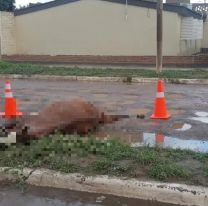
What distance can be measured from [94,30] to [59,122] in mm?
16490

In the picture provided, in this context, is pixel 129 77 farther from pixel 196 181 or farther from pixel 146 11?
pixel 196 181

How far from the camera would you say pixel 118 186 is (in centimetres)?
442

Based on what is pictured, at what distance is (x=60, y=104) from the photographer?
6.49m

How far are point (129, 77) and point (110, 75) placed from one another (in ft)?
2.79

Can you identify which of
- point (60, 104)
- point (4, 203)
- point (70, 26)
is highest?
point (70, 26)

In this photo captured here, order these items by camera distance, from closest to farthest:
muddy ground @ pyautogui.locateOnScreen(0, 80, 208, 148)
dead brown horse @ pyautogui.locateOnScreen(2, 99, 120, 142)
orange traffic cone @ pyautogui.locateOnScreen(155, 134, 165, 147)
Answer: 1. dead brown horse @ pyautogui.locateOnScreen(2, 99, 120, 142)
2. orange traffic cone @ pyautogui.locateOnScreen(155, 134, 165, 147)
3. muddy ground @ pyautogui.locateOnScreen(0, 80, 208, 148)

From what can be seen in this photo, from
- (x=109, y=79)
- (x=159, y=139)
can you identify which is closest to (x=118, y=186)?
(x=159, y=139)

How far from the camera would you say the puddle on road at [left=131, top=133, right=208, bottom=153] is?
591 cm

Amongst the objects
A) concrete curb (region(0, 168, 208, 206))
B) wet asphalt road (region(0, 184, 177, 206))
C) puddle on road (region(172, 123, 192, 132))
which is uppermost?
puddle on road (region(172, 123, 192, 132))

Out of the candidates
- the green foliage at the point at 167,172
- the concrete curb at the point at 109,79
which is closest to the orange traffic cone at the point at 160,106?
the green foliage at the point at 167,172

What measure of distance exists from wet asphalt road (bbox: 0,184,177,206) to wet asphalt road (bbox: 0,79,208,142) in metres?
2.14

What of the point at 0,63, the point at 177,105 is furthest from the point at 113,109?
the point at 0,63

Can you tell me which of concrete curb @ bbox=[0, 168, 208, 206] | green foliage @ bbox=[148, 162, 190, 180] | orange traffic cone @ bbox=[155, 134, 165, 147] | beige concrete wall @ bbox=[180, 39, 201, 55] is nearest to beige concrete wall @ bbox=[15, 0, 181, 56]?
beige concrete wall @ bbox=[180, 39, 201, 55]

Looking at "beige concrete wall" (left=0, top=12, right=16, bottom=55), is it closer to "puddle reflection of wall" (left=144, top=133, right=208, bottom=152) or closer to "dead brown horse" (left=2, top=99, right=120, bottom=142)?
"dead brown horse" (left=2, top=99, right=120, bottom=142)
